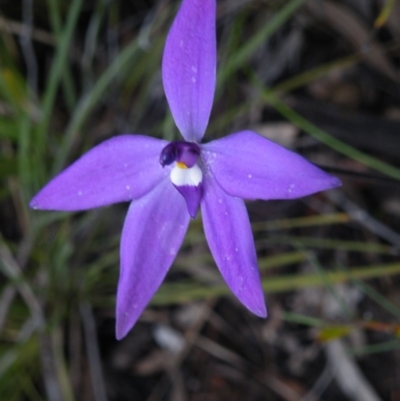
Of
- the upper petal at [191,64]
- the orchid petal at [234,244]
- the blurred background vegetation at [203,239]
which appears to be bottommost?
the blurred background vegetation at [203,239]

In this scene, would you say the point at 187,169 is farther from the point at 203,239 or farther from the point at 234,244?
the point at 203,239

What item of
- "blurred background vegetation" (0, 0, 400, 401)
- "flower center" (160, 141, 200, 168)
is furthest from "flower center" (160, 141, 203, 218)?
"blurred background vegetation" (0, 0, 400, 401)

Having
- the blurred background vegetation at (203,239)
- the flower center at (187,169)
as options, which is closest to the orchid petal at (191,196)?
the flower center at (187,169)

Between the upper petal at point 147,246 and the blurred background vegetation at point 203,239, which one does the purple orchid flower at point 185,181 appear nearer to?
the upper petal at point 147,246

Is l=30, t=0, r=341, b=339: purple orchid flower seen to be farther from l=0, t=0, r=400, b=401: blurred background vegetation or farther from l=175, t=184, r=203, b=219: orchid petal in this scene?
l=0, t=0, r=400, b=401: blurred background vegetation

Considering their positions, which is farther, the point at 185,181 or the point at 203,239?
the point at 203,239

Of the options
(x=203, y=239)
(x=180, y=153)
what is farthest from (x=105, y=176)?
(x=203, y=239)
